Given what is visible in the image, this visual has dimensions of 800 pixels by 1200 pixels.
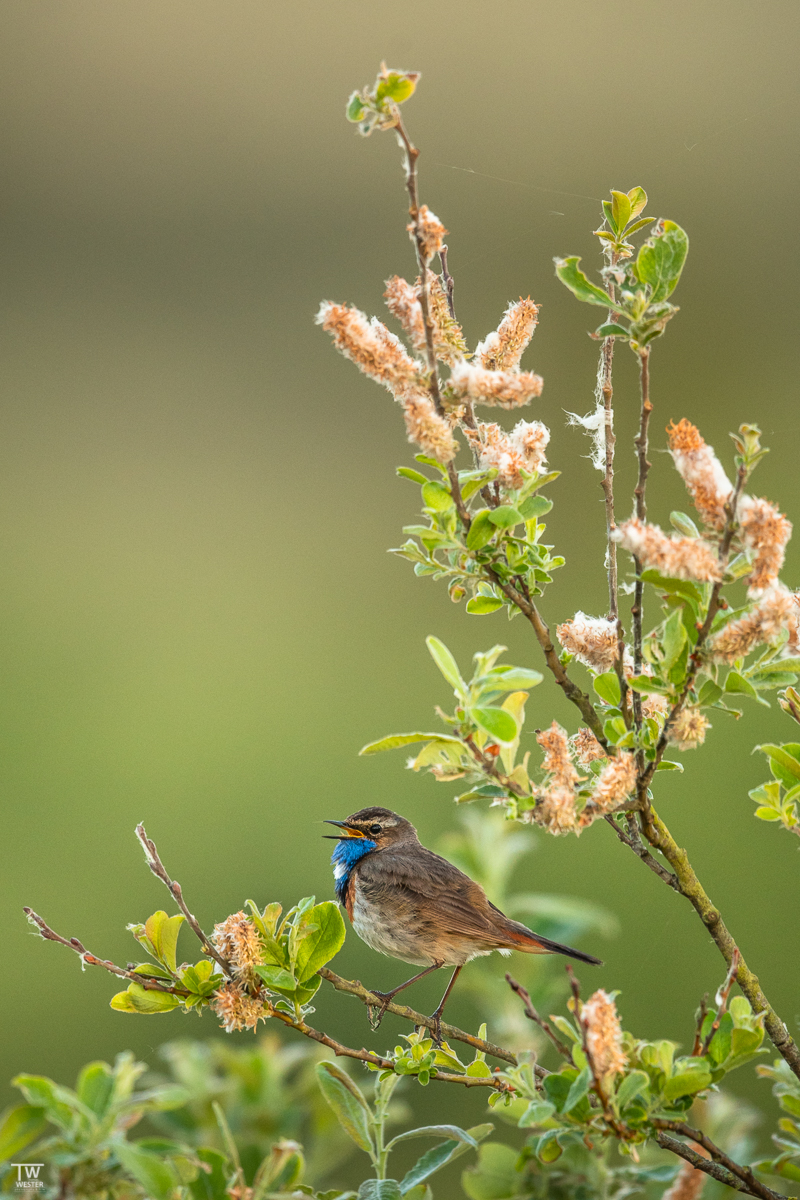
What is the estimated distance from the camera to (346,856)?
158 cm

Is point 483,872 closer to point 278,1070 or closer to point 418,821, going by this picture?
point 278,1070

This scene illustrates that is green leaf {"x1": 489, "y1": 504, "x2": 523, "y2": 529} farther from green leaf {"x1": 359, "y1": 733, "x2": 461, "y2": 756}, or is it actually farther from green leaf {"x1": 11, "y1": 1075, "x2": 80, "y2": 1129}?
green leaf {"x1": 11, "y1": 1075, "x2": 80, "y2": 1129}

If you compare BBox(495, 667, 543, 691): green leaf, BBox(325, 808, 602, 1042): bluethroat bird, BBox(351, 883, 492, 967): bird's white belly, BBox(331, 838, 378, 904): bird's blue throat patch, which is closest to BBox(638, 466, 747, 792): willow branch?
BBox(495, 667, 543, 691): green leaf

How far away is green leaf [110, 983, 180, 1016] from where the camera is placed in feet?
2.67

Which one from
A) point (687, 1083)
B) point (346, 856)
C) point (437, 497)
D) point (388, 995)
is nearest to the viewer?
point (687, 1083)

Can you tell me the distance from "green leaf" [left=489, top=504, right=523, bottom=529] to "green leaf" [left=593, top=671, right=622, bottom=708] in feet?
0.52

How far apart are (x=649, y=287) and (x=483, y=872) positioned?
0.81m

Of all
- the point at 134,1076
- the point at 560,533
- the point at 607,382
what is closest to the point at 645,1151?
the point at 134,1076

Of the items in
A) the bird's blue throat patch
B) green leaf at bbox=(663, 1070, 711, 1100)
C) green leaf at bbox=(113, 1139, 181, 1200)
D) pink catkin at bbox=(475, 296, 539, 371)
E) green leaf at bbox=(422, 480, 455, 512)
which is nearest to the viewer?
green leaf at bbox=(113, 1139, 181, 1200)

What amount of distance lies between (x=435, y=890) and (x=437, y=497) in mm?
766

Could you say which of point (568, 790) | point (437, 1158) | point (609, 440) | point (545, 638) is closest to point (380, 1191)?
point (437, 1158)

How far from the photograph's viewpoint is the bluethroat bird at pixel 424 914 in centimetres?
134

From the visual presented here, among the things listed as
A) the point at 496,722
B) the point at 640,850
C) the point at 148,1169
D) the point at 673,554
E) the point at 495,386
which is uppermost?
the point at 495,386

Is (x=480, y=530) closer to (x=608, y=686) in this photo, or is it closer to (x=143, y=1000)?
(x=608, y=686)
